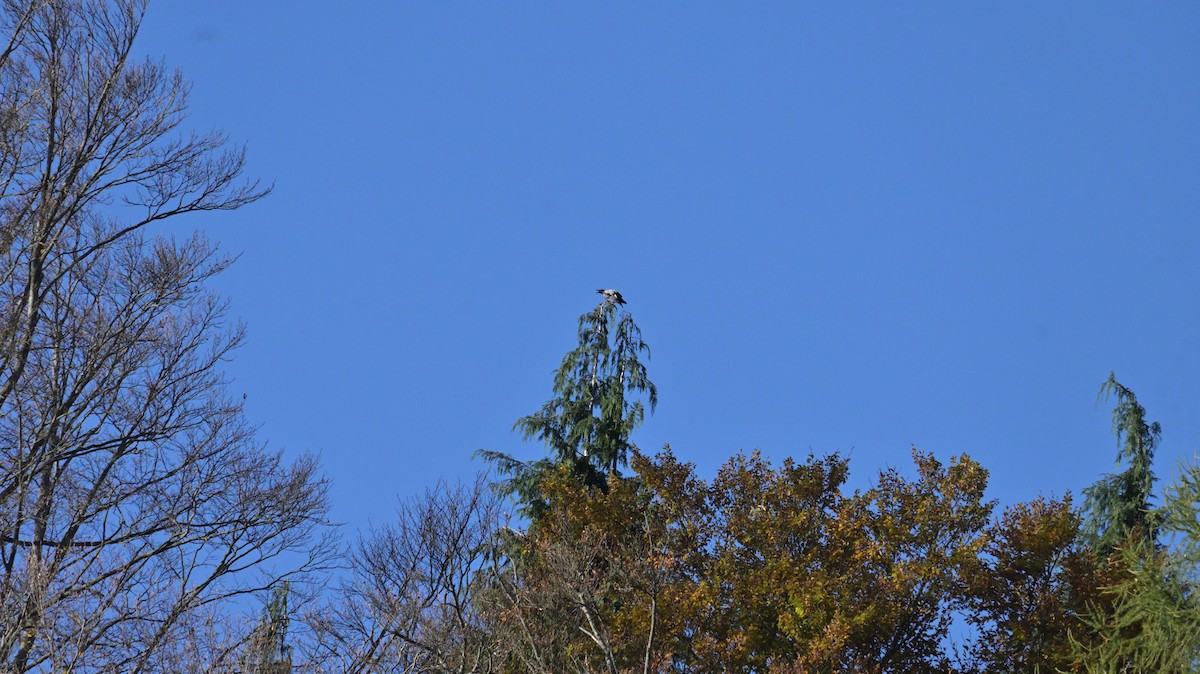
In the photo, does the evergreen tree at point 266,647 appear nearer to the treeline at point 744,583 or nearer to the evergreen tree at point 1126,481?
the treeline at point 744,583

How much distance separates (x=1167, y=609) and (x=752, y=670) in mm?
6487

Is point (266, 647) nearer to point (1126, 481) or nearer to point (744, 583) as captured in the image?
point (744, 583)

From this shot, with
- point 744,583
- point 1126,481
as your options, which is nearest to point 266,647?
point 744,583

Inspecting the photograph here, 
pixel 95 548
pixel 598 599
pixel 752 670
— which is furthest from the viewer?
pixel 752 670

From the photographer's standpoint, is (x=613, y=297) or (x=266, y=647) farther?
(x=613, y=297)

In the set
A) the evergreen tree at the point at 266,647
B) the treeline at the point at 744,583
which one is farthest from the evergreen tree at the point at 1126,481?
the evergreen tree at the point at 266,647

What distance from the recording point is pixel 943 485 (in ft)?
63.9

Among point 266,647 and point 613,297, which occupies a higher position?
point 613,297

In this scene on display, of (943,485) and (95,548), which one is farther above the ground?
(943,485)

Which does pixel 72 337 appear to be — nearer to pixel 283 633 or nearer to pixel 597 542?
pixel 283 633

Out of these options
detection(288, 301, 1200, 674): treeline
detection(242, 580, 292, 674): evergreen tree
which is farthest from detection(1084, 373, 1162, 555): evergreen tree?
detection(242, 580, 292, 674): evergreen tree

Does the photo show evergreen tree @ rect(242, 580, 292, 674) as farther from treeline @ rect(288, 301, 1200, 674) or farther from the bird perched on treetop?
the bird perched on treetop

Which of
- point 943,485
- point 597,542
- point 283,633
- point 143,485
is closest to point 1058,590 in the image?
point 943,485

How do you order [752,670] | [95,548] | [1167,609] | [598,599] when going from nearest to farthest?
[1167,609]
[95,548]
[598,599]
[752,670]
